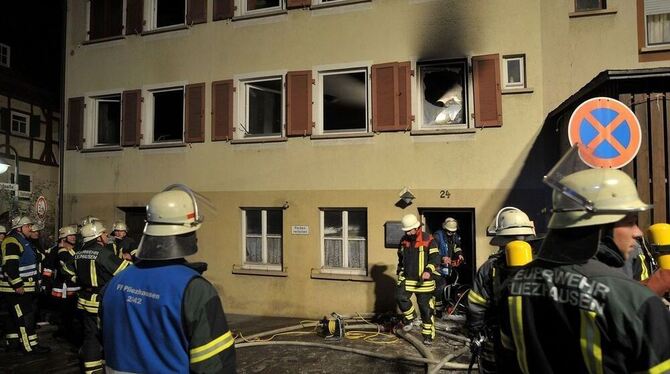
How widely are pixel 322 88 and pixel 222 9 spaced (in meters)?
3.16

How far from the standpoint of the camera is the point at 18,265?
7047mm

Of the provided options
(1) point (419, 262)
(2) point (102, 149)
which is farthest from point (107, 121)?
(1) point (419, 262)

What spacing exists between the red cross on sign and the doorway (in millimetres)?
4422

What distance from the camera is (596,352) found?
1656mm

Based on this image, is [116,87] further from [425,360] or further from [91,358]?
[425,360]

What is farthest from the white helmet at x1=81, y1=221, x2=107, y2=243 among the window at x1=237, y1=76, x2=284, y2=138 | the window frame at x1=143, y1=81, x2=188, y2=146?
the window frame at x1=143, y1=81, x2=188, y2=146

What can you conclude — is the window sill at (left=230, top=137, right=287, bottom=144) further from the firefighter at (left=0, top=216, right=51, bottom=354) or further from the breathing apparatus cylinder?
the breathing apparatus cylinder

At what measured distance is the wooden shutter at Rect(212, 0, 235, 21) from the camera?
10.4m

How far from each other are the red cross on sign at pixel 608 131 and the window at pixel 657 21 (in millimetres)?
4872

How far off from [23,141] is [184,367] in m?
21.5

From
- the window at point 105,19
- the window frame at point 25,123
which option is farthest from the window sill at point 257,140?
the window frame at point 25,123

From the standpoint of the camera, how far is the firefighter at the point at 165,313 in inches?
86.1

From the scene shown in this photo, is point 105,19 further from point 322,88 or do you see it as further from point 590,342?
point 590,342

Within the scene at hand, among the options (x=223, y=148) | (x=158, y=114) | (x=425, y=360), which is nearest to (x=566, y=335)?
(x=425, y=360)
